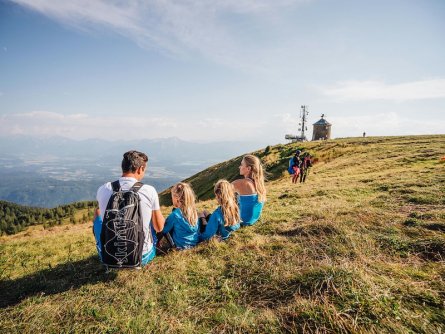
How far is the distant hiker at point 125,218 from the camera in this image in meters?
4.86

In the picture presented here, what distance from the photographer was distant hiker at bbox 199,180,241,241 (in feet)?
22.9

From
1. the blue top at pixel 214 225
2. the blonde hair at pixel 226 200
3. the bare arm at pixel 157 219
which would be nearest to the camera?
the bare arm at pixel 157 219

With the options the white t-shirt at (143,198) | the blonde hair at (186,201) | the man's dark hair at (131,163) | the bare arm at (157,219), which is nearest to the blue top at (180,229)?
the blonde hair at (186,201)

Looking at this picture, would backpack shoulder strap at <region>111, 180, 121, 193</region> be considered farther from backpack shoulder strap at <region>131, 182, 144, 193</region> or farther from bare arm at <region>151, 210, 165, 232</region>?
bare arm at <region>151, 210, 165, 232</region>

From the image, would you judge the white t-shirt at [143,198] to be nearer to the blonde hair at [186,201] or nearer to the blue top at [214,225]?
the blonde hair at [186,201]

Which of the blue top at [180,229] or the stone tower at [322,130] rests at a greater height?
the stone tower at [322,130]

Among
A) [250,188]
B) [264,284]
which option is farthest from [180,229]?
[264,284]

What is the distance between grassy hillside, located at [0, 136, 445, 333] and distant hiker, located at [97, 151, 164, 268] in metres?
0.63

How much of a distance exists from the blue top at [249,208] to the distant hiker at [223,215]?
937 mm

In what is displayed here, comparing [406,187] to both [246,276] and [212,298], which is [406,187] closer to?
[246,276]

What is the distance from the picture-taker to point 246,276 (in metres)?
4.98

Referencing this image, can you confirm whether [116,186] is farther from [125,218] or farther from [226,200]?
[226,200]

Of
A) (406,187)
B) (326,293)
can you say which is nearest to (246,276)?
(326,293)

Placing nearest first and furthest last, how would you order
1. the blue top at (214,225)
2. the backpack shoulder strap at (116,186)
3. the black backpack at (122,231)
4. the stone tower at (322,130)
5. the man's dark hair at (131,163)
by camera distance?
the black backpack at (122,231)
the backpack shoulder strap at (116,186)
the man's dark hair at (131,163)
the blue top at (214,225)
the stone tower at (322,130)
